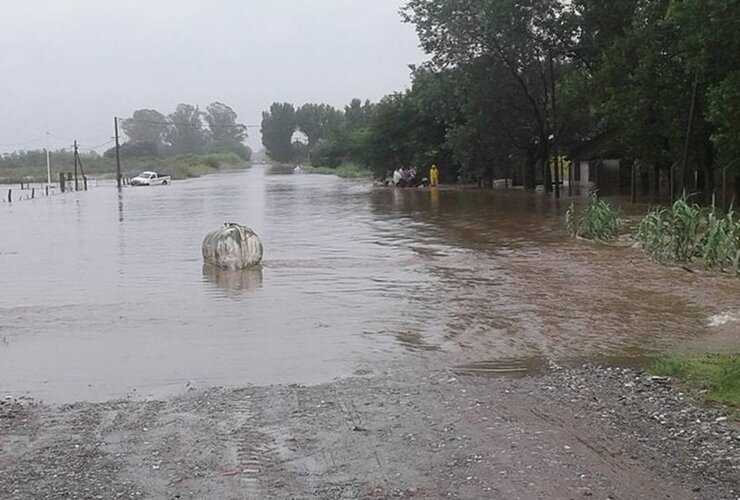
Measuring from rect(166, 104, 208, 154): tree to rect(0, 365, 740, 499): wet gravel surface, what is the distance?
565 ft

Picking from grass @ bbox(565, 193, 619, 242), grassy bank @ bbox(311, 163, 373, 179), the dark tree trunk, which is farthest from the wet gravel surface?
grassy bank @ bbox(311, 163, 373, 179)

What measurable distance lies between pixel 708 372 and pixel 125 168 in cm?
11681

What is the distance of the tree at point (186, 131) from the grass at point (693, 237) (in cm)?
16421

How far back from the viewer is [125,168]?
119m

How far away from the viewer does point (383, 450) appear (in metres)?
5.89

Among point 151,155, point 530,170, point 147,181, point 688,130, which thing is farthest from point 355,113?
point 688,130

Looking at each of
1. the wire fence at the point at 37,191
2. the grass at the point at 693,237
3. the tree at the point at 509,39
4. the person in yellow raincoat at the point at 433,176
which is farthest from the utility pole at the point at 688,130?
the wire fence at the point at 37,191

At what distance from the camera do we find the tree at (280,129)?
572 feet

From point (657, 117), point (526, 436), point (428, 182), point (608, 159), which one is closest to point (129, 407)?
point (526, 436)

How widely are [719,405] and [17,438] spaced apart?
16.6 ft

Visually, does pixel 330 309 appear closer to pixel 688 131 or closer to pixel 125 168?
pixel 688 131

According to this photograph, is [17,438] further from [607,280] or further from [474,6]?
[474,6]

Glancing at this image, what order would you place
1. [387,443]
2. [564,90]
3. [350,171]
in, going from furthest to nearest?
[350,171], [564,90], [387,443]

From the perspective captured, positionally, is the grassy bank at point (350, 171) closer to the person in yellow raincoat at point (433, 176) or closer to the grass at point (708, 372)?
the person in yellow raincoat at point (433, 176)
